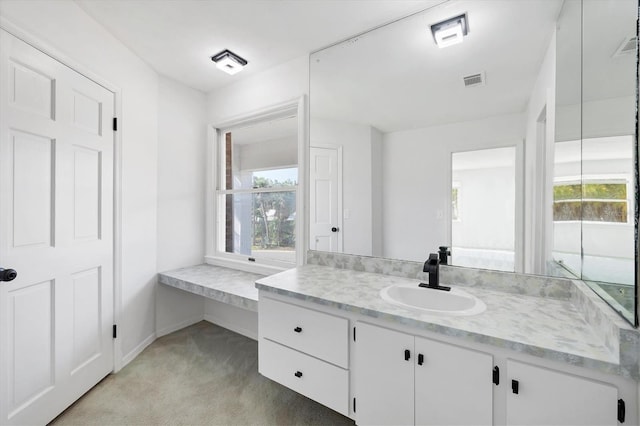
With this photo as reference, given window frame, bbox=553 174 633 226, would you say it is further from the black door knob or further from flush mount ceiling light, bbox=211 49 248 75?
the black door knob

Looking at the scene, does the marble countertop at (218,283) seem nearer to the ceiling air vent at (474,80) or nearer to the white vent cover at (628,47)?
the ceiling air vent at (474,80)

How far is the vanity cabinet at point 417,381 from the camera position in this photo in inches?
38.8

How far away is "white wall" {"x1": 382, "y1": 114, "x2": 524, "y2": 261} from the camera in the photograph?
153 centimetres

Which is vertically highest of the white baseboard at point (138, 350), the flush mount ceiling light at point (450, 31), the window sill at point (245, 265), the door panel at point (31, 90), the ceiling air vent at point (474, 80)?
the flush mount ceiling light at point (450, 31)

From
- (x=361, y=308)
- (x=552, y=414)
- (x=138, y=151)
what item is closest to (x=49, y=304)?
(x=138, y=151)

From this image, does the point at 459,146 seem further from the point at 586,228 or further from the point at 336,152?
the point at 336,152

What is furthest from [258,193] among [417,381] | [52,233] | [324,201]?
[417,381]

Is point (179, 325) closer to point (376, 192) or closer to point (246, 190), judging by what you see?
point (246, 190)

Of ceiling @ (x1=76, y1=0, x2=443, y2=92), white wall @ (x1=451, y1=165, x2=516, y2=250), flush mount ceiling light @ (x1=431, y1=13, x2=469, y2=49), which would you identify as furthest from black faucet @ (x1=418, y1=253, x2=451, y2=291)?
ceiling @ (x1=76, y1=0, x2=443, y2=92)

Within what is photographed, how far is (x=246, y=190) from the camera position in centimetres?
273

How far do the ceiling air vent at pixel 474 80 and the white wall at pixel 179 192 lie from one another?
8.22 ft

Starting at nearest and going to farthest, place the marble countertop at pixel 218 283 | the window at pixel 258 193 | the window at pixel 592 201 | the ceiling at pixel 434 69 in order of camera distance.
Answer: the window at pixel 592 201 < the ceiling at pixel 434 69 < the marble countertop at pixel 218 283 < the window at pixel 258 193

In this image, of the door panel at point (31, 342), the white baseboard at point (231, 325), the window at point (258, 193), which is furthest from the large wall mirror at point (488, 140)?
the door panel at point (31, 342)

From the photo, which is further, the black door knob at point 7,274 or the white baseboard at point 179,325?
the white baseboard at point 179,325
